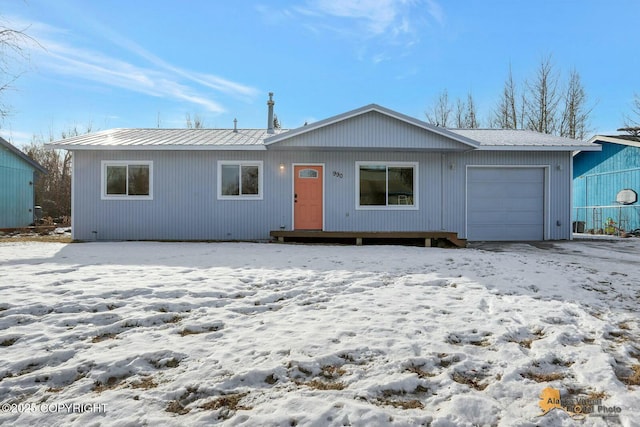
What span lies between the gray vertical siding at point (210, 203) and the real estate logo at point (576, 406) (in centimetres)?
816

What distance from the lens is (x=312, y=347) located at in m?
2.64

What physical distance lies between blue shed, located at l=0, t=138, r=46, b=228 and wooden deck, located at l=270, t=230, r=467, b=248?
50.6 feet

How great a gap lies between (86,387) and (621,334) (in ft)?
13.6

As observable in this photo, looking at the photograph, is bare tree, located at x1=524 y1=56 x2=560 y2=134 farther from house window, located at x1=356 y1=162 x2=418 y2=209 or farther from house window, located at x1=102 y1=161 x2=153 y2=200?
house window, located at x1=102 y1=161 x2=153 y2=200

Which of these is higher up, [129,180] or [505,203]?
[129,180]

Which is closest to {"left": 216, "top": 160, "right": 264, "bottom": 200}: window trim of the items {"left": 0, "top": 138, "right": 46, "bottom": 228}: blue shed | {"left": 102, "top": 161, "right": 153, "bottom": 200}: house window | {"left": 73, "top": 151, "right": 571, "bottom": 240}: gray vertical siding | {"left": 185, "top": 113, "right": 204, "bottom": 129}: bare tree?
{"left": 73, "top": 151, "right": 571, "bottom": 240}: gray vertical siding

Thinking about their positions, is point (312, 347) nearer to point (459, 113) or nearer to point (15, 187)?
point (15, 187)

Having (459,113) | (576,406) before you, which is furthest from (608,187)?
(576,406)

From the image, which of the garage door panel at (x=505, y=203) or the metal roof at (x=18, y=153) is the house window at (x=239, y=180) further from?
the metal roof at (x=18, y=153)

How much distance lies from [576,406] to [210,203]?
944 cm

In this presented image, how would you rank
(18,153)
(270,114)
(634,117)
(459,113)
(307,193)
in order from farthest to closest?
1. (459,113)
2. (634,117)
3. (18,153)
4. (270,114)
5. (307,193)

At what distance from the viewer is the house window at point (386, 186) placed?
1023 cm

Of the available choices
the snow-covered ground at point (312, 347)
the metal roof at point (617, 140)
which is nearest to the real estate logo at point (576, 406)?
the snow-covered ground at point (312, 347)

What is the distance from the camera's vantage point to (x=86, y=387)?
211 cm
